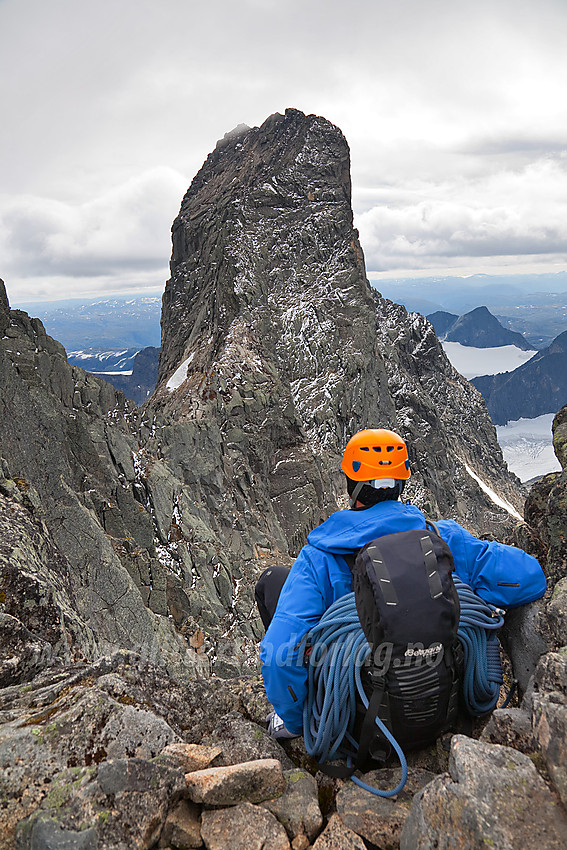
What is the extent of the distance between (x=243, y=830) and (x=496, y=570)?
334 cm

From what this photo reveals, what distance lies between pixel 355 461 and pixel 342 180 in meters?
90.4

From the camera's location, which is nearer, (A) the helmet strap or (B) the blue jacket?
(B) the blue jacket

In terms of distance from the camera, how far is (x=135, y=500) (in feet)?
76.7

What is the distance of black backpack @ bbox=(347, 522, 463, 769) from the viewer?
4.06 meters

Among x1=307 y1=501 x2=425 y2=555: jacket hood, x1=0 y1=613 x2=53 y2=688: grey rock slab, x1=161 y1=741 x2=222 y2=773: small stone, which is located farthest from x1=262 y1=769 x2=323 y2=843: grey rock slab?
x1=0 y1=613 x2=53 y2=688: grey rock slab

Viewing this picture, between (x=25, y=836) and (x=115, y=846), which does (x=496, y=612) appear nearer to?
(x=115, y=846)

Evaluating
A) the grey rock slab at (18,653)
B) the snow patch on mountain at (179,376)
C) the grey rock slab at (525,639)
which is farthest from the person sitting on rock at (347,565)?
the snow patch on mountain at (179,376)

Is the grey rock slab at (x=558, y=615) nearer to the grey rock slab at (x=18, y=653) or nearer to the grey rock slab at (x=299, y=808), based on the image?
the grey rock slab at (x=299, y=808)

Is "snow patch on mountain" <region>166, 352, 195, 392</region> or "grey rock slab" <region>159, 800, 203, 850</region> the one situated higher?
"snow patch on mountain" <region>166, 352, 195, 392</region>

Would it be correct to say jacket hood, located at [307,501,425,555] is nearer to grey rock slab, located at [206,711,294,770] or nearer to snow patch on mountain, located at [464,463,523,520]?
grey rock slab, located at [206,711,294,770]

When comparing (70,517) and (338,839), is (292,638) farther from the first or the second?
(70,517)

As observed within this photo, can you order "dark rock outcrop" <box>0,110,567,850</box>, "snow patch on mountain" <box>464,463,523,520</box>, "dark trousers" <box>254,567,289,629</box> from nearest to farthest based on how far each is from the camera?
"dark rock outcrop" <box>0,110,567,850</box>
"dark trousers" <box>254,567,289,629</box>
"snow patch on mountain" <box>464,463,523,520</box>

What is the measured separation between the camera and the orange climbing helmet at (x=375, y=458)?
523 cm

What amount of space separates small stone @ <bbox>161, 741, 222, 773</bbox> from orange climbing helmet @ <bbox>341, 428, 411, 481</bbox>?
3.13m
